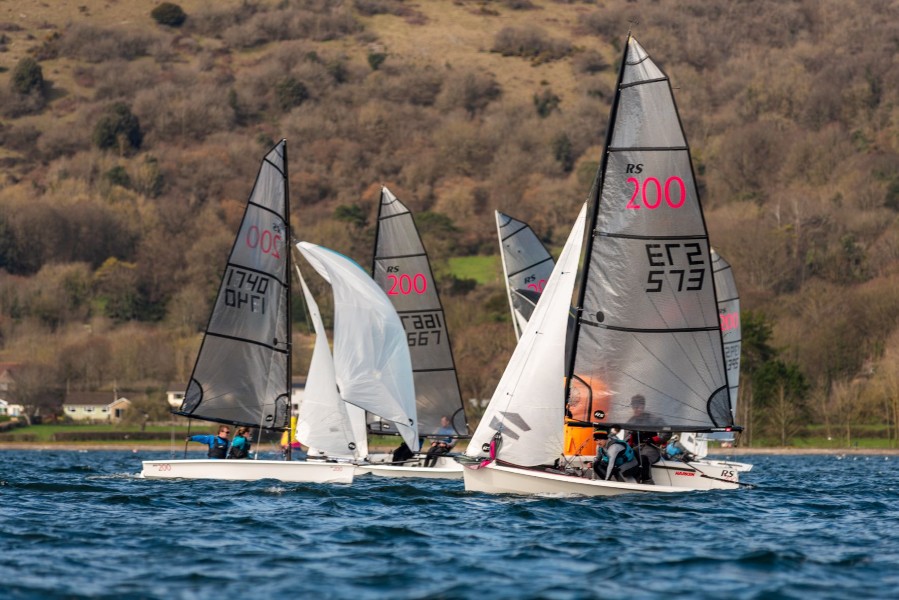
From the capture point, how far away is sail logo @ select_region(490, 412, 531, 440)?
982 inches

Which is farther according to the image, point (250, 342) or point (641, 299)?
point (250, 342)

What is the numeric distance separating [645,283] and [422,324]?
12.9 metres

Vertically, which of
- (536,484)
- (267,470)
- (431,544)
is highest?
(267,470)

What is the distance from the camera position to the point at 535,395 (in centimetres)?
2514

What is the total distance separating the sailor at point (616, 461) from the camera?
25.1 meters

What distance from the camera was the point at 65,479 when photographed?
111ft

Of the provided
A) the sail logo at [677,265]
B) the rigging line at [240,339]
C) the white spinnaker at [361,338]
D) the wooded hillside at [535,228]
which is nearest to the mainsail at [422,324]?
the white spinnaker at [361,338]

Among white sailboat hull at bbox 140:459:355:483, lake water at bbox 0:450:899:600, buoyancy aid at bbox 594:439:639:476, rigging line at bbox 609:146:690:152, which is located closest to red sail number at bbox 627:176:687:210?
rigging line at bbox 609:146:690:152

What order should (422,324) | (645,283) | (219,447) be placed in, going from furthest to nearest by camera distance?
(422,324), (219,447), (645,283)

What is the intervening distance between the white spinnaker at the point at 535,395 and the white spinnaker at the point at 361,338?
6.77 m

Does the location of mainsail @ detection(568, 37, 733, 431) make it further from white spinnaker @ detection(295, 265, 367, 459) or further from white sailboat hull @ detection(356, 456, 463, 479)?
white spinnaker @ detection(295, 265, 367, 459)

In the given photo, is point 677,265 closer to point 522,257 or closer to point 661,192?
point 661,192

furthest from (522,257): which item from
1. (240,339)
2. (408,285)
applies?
(240,339)

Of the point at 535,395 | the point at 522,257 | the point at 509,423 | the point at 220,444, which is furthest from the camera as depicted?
the point at 522,257
